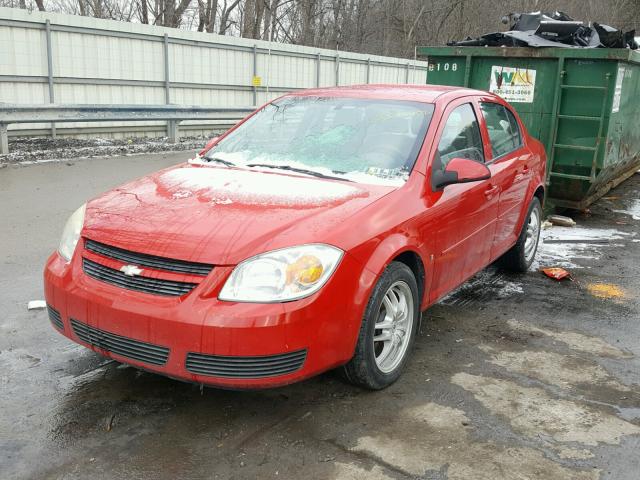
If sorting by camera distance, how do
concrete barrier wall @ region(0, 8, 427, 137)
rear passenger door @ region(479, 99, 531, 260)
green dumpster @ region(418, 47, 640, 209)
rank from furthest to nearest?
concrete barrier wall @ region(0, 8, 427, 137)
green dumpster @ region(418, 47, 640, 209)
rear passenger door @ region(479, 99, 531, 260)

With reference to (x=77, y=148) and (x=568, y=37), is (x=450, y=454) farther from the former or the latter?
(x=77, y=148)

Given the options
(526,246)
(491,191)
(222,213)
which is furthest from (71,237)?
(526,246)

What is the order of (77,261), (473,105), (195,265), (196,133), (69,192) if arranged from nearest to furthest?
(195,265) → (77,261) → (473,105) → (69,192) → (196,133)

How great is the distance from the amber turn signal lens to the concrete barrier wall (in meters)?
11.3

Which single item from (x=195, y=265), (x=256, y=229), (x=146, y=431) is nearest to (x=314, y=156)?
(x=256, y=229)

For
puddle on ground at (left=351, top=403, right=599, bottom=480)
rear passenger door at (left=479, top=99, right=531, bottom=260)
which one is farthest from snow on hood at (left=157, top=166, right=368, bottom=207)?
rear passenger door at (left=479, top=99, right=531, bottom=260)

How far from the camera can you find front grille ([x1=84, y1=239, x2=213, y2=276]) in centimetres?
296

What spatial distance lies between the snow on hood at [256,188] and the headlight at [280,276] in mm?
457

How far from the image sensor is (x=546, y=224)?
25.8 feet

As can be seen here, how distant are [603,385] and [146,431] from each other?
2.55 m

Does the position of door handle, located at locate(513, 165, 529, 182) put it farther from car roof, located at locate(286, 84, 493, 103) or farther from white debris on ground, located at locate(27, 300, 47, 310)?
white debris on ground, located at locate(27, 300, 47, 310)

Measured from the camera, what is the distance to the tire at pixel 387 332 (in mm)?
3303

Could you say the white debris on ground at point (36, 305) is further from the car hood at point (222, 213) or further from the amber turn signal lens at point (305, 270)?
the amber turn signal lens at point (305, 270)

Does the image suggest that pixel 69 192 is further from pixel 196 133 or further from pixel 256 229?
pixel 196 133
